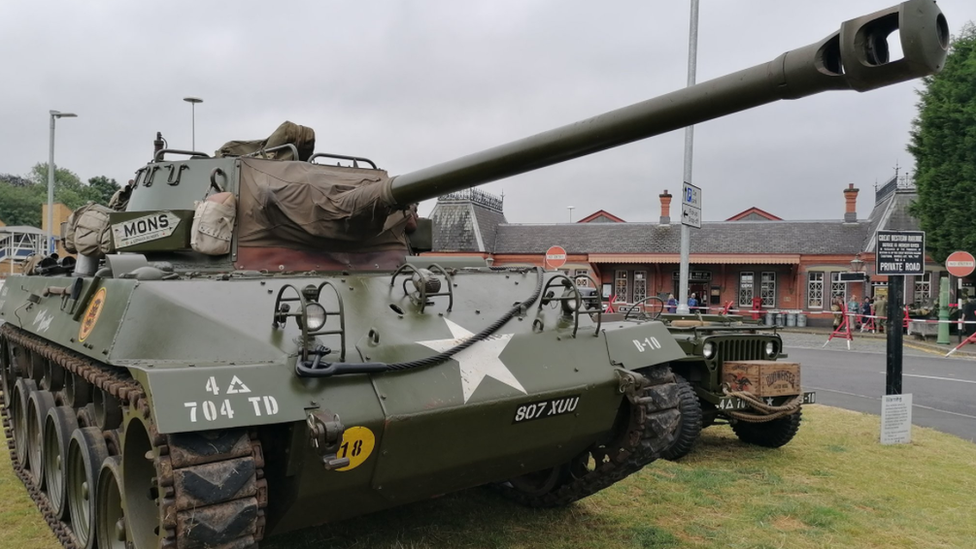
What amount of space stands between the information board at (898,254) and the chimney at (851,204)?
2754cm

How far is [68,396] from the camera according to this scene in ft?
20.7

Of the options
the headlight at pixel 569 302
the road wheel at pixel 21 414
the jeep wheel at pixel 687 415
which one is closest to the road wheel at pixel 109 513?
the road wheel at pixel 21 414

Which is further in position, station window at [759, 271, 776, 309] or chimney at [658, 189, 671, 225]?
chimney at [658, 189, 671, 225]

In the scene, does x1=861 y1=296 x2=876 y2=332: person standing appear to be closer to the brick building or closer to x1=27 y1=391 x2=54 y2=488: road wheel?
the brick building

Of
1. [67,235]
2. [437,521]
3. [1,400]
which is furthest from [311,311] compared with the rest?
[1,400]

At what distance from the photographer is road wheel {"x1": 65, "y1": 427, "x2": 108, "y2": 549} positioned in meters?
5.20

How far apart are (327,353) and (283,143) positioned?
3.44m

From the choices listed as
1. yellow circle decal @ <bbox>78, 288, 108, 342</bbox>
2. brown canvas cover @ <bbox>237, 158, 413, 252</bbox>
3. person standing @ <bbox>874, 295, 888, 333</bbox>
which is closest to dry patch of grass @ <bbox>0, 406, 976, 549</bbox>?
yellow circle decal @ <bbox>78, 288, 108, 342</bbox>

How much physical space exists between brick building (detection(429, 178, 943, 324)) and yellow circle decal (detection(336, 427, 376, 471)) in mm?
27861

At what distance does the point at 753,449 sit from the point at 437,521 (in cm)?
439

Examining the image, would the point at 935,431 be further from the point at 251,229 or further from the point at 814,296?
the point at 814,296

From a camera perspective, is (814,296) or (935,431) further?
(814,296)

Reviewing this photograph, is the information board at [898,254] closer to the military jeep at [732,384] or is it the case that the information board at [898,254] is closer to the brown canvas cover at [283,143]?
the military jeep at [732,384]

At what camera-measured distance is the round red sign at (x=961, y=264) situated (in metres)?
21.8
